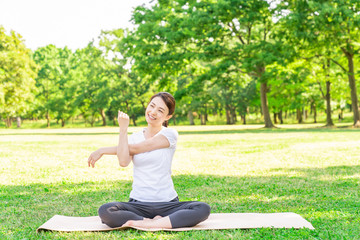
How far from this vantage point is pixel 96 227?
178 inches

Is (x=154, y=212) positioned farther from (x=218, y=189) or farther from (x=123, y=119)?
(x=218, y=189)

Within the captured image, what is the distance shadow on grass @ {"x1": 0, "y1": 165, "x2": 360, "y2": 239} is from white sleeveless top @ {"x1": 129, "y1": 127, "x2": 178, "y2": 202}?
1.12m

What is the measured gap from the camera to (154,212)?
4.54 metres

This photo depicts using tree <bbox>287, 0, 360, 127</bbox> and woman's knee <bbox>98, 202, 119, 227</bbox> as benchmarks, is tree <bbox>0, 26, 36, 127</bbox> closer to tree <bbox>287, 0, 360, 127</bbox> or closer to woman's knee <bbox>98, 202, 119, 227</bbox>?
tree <bbox>287, 0, 360, 127</bbox>

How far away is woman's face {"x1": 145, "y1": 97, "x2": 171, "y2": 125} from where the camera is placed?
14.9 feet

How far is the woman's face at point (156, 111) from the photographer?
454 cm

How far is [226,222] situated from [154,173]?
1067 mm

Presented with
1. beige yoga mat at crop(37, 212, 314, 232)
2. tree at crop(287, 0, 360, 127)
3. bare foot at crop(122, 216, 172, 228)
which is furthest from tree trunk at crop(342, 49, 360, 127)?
bare foot at crop(122, 216, 172, 228)

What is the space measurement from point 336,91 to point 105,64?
3309 centimetres

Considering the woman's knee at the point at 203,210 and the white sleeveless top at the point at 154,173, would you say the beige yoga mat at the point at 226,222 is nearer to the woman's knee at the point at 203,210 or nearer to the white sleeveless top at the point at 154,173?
the woman's knee at the point at 203,210

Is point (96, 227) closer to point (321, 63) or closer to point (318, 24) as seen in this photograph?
point (318, 24)

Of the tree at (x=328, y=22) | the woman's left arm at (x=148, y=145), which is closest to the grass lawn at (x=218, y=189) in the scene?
the woman's left arm at (x=148, y=145)

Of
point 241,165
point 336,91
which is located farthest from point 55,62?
point 241,165

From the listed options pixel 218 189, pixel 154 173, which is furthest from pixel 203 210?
pixel 218 189
